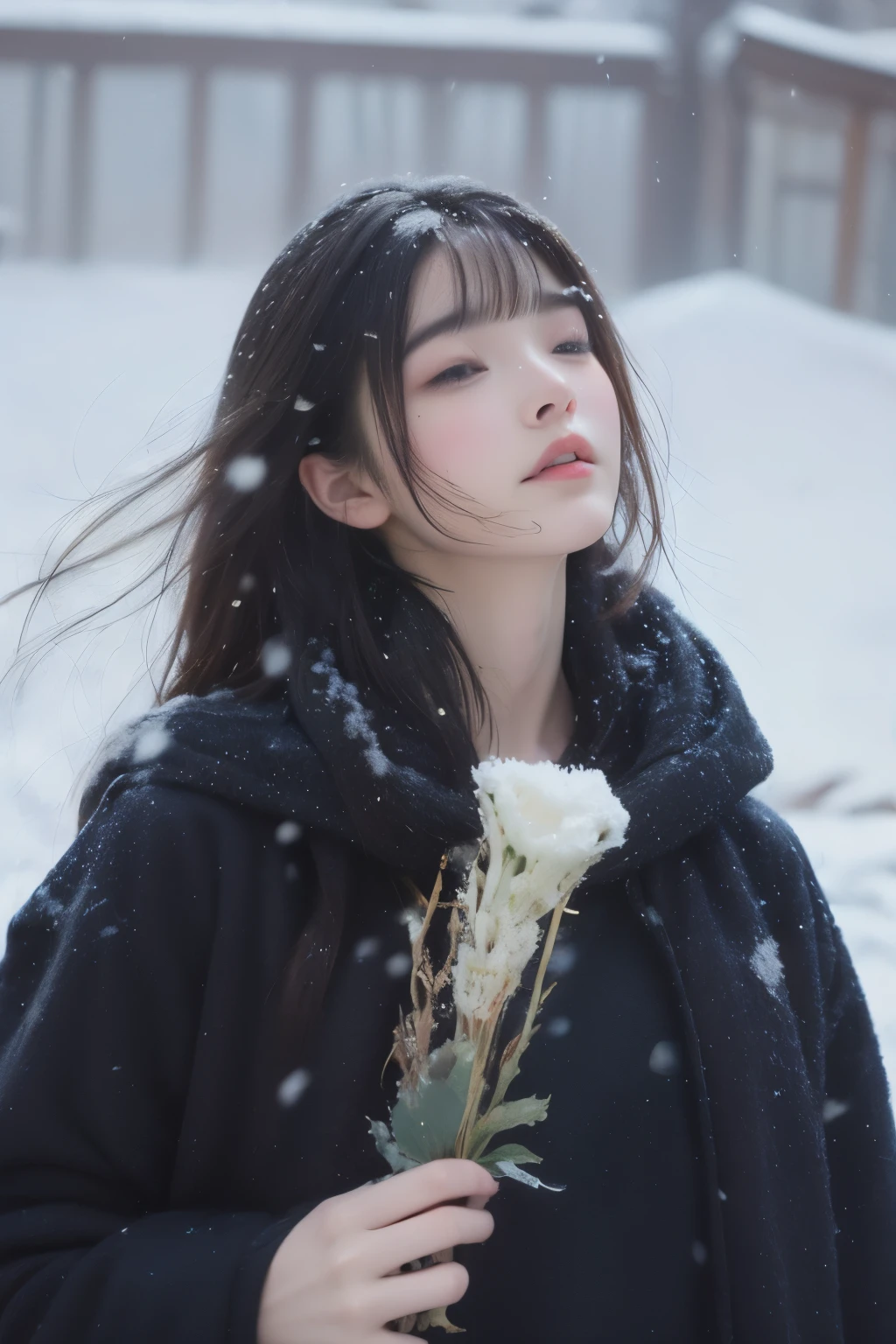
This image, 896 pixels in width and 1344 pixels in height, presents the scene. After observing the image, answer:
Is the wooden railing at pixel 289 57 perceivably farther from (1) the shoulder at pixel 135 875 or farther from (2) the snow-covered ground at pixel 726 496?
(1) the shoulder at pixel 135 875

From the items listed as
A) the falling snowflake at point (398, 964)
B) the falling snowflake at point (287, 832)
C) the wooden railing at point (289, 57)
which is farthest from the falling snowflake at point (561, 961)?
the wooden railing at point (289, 57)

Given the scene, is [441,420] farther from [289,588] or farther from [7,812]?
[7,812]

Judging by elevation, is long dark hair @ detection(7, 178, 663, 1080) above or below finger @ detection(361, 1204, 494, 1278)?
above

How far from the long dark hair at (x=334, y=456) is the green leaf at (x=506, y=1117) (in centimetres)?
28

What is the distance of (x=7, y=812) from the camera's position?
169cm

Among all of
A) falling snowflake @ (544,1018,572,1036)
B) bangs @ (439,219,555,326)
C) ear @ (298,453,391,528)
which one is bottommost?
falling snowflake @ (544,1018,572,1036)

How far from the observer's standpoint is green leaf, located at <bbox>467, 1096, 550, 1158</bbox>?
0.72 meters

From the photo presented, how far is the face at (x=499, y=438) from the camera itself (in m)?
0.98

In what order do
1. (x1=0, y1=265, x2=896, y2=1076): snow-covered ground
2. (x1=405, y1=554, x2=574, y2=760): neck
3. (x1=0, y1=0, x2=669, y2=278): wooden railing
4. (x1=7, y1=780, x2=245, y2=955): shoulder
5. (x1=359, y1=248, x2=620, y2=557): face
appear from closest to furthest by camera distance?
(x1=7, y1=780, x2=245, y2=955): shoulder, (x1=359, y1=248, x2=620, y2=557): face, (x1=405, y1=554, x2=574, y2=760): neck, (x1=0, y1=265, x2=896, y2=1076): snow-covered ground, (x1=0, y1=0, x2=669, y2=278): wooden railing

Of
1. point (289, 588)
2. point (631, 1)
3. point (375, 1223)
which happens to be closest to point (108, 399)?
point (289, 588)

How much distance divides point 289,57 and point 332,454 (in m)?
1.37

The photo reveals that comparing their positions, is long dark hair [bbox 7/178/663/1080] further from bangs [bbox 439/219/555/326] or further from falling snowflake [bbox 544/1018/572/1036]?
falling snowflake [bbox 544/1018/572/1036]

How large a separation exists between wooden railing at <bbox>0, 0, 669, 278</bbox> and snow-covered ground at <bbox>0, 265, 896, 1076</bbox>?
16 cm

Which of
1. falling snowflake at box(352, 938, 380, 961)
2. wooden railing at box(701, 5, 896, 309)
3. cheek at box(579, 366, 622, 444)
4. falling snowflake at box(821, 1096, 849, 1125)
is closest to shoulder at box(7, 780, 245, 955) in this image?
falling snowflake at box(352, 938, 380, 961)
